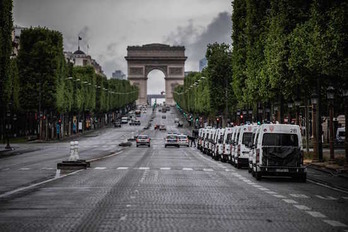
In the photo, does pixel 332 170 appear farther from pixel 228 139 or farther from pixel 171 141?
pixel 171 141

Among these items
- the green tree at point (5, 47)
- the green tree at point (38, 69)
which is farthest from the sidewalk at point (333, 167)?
the green tree at point (38, 69)

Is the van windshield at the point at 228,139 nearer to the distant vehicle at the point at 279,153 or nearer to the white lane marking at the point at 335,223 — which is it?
the distant vehicle at the point at 279,153

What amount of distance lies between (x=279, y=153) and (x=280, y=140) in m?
0.66

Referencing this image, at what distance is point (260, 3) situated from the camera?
6250 cm

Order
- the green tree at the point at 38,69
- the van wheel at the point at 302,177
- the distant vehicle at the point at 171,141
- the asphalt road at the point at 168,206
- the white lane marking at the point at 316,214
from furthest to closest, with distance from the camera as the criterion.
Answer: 1. the green tree at the point at 38,69
2. the distant vehicle at the point at 171,141
3. the van wheel at the point at 302,177
4. the white lane marking at the point at 316,214
5. the asphalt road at the point at 168,206

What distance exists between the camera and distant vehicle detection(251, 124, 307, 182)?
30.3 metres

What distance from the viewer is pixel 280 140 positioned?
30.9 m

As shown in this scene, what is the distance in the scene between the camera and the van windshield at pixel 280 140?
30875 millimetres

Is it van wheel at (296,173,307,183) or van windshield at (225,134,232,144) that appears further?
van windshield at (225,134,232,144)

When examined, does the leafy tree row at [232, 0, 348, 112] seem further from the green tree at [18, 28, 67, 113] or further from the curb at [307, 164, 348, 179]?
the green tree at [18, 28, 67, 113]

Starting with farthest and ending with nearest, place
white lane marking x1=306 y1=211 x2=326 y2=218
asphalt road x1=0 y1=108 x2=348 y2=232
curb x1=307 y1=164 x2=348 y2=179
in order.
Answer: curb x1=307 y1=164 x2=348 y2=179 → white lane marking x1=306 y1=211 x2=326 y2=218 → asphalt road x1=0 y1=108 x2=348 y2=232

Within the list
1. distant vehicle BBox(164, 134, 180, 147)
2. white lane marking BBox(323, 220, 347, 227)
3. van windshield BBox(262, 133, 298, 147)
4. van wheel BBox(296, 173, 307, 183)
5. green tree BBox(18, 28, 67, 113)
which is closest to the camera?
white lane marking BBox(323, 220, 347, 227)

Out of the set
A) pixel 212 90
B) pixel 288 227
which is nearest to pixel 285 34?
pixel 288 227

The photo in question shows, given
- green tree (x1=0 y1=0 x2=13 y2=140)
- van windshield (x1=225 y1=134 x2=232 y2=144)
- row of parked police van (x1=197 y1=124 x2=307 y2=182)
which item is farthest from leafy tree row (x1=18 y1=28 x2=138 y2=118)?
row of parked police van (x1=197 y1=124 x2=307 y2=182)
